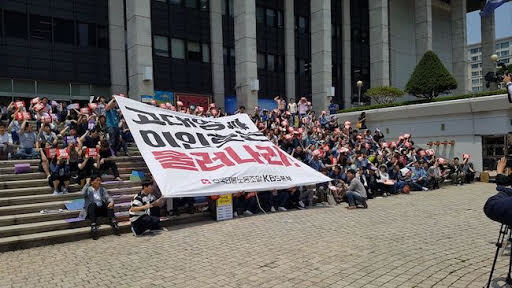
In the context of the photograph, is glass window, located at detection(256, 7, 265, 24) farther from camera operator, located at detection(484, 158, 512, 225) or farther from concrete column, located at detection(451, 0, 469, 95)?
camera operator, located at detection(484, 158, 512, 225)

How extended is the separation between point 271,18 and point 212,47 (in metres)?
7.49

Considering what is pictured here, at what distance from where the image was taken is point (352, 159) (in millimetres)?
17141

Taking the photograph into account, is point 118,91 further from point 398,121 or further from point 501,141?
point 501,141

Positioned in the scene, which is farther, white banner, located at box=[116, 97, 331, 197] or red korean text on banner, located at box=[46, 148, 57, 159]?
red korean text on banner, located at box=[46, 148, 57, 159]

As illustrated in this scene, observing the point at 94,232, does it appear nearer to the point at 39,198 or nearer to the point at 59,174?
the point at 39,198

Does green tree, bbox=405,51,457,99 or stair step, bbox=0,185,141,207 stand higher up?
green tree, bbox=405,51,457,99

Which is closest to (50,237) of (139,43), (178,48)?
(139,43)

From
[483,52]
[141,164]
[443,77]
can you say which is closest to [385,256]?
[141,164]

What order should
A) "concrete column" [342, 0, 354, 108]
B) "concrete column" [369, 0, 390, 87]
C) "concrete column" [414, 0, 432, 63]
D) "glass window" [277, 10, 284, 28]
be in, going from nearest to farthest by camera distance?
"concrete column" [369, 0, 390, 87] < "glass window" [277, 10, 284, 28] < "concrete column" [414, 0, 432, 63] < "concrete column" [342, 0, 354, 108]

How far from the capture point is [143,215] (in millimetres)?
10141

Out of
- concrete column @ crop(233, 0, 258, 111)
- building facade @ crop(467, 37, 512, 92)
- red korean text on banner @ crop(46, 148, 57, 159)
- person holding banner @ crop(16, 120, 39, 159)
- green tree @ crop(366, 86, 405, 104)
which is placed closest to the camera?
red korean text on banner @ crop(46, 148, 57, 159)

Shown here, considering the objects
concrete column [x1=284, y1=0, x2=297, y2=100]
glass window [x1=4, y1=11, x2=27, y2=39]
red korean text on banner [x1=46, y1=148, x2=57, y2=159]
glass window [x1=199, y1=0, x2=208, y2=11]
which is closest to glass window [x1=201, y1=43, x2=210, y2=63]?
glass window [x1=199, y1=0, x2=208, y2=11]

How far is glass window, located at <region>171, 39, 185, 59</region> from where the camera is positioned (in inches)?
1222

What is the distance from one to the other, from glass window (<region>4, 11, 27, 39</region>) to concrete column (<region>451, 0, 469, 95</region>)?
4166 cm
